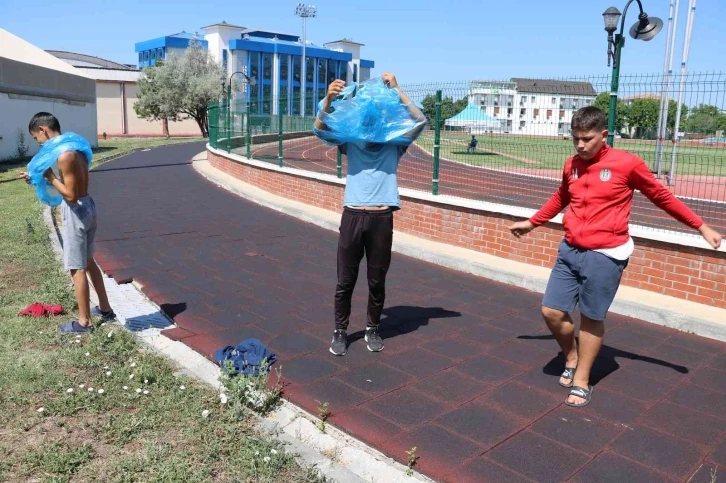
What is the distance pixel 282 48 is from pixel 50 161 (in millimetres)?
73426

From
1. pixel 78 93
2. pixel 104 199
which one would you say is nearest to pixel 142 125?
pixel 78 93

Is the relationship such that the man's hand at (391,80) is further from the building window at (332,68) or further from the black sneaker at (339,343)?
the building window at (332,68)

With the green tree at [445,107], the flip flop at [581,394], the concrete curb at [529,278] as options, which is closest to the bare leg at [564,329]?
the flip flop at [581,394]

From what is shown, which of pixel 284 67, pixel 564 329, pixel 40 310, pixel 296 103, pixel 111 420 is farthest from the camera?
pixel 284 67

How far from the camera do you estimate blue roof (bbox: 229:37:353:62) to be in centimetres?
7038

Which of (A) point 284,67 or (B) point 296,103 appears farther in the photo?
(A) point 284,67

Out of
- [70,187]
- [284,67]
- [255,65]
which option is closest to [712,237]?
[70,187]

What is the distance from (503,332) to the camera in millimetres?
5105

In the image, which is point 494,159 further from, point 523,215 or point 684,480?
point 684,480

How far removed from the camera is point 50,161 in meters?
4.49

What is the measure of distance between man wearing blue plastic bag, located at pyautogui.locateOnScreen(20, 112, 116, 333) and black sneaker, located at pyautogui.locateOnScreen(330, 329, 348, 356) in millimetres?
1902

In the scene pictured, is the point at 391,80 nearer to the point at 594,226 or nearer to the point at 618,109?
the point at 594,226

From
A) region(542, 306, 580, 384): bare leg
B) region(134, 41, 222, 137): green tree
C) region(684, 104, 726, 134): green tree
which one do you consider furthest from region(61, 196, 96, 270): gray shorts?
region(134, 41, 222, 137): green tree

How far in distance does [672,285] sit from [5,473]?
17.6 feet
